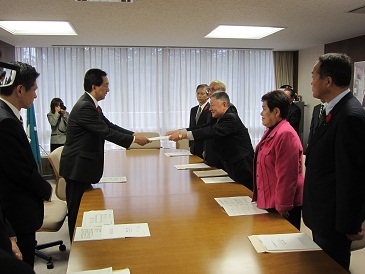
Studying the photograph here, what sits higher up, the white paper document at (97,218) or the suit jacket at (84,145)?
the suit jacket at (84,145)

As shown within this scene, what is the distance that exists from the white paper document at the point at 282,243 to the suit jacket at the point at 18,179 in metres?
1.18

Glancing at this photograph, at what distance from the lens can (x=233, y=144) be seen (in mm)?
2873

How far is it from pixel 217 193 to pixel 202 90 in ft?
8.00

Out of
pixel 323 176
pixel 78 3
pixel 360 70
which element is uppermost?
pixel 78 3

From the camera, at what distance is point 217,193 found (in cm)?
246

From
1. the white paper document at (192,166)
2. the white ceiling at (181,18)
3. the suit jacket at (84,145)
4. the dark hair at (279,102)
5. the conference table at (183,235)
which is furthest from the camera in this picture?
the white ceiling at (181,18)

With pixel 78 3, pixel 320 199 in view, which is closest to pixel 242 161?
pixel 320 199

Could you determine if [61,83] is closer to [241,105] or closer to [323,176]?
[241,105]

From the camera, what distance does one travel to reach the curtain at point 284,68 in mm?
7262

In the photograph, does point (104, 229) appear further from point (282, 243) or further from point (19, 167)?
point (282, 243)

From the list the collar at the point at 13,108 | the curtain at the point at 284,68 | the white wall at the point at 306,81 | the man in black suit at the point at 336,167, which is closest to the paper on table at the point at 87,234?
the collar at the point at 13,108

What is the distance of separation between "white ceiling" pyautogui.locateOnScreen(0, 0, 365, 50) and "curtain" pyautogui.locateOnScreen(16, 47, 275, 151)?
0.73 metres

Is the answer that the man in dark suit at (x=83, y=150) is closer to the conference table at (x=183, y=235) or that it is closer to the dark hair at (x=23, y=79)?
the conference table at (x=183, y=235)

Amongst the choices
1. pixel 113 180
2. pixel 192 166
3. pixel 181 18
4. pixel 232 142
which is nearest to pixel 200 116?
pixel 192 166
